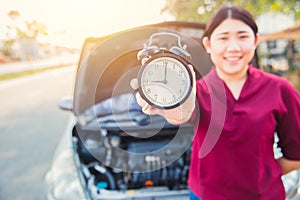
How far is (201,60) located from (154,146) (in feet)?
3.72

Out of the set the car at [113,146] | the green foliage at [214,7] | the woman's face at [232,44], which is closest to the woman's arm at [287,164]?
the woman's face at [232,44]

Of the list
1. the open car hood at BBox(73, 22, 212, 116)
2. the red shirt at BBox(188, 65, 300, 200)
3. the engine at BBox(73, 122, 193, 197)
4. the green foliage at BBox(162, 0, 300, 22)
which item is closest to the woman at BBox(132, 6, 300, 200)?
the red shirt at BBox(188, 65, 300, 200)

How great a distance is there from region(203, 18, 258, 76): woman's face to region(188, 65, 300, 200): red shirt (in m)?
0.10

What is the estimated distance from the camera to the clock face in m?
0.79

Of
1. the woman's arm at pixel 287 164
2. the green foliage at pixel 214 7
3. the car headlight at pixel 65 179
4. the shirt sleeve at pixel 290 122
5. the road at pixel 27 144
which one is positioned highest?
the green foliage at pixel 214 7

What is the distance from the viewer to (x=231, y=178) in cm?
121

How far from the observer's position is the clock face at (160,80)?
2.61 feet

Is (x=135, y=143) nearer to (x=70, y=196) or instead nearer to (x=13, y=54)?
(x=70, y=196)

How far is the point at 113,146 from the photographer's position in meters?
2.46

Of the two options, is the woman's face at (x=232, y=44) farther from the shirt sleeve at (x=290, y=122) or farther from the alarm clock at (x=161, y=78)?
the alarm clock at (x=161, y=78)

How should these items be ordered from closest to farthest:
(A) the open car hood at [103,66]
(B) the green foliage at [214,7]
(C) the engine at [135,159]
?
(A) the open car hood at [103,66]
(C) the engine at [135,159]
(B) the green foliage at [214,7]

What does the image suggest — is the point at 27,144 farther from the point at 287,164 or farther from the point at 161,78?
the point at 161,78

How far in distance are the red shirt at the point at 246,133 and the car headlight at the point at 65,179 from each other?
39.3 inches

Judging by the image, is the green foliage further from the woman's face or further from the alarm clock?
→ the alarm clock
